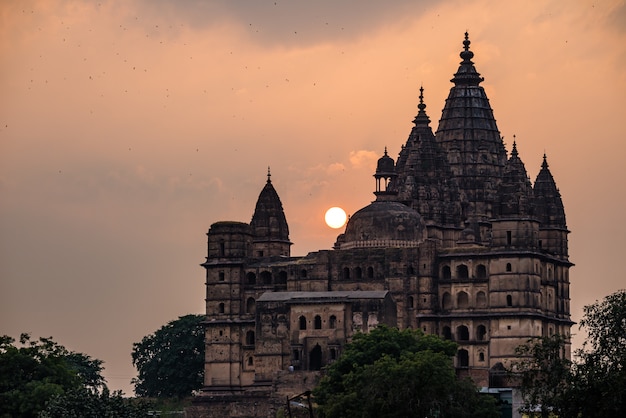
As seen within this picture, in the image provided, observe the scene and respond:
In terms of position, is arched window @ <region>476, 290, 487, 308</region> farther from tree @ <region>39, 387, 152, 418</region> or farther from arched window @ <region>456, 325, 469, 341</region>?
tree @ <region>39, 387, 152, 418</region>

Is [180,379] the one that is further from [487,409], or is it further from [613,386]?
[613,386]

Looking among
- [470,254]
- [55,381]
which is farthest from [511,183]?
[55,381]

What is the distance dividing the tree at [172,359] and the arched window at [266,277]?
1164cm

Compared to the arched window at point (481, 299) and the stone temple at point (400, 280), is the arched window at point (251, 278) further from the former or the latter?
the arched window at point (481, 299)

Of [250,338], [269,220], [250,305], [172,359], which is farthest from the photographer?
[172,359]

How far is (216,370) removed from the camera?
10438cm

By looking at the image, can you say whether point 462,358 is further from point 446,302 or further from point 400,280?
point 400,280

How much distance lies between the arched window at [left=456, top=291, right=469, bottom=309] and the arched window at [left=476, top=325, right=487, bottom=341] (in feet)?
4.26

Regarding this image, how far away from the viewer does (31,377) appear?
3593 inches

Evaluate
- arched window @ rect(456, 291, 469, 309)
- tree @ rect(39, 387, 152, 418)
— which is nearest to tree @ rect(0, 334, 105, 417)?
tree @ rect(39, 387, 152, 418)

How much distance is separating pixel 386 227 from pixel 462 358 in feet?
24.0

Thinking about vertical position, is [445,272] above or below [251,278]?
below

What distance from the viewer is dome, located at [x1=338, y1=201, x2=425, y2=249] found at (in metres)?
102

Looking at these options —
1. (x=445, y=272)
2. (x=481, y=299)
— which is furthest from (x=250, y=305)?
(x=481, y=299)
